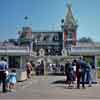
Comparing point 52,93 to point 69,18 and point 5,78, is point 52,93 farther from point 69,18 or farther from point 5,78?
point 69,18

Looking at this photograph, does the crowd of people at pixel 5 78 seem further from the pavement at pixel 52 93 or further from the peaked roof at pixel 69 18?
the peaked roof at pixel 69 18

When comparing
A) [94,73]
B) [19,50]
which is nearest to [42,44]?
[19,50]

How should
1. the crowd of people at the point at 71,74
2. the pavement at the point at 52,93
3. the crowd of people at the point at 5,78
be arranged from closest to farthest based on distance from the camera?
the pavement at the point at 52,93 → the crowd of people at the point at 5,78 → the crowd of people at the point at 71,74

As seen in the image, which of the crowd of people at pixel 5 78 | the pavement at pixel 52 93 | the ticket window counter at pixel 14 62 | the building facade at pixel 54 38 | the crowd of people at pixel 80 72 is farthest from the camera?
the building facade at pixel 54 38

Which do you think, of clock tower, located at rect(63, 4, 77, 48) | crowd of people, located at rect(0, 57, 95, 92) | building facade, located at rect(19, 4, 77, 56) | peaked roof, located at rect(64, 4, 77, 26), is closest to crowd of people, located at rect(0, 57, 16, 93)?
crowd of people, located at rect(0, 57, 95, 92)

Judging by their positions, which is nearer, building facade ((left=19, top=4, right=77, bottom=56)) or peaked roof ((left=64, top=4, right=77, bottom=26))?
building facade ((left=19, top=4, right=77, bottom=56))

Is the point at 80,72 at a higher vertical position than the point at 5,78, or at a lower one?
higher

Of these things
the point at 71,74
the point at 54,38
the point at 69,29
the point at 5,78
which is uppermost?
the point at 69,29

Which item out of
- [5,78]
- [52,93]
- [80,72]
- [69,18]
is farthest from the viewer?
[69,18]

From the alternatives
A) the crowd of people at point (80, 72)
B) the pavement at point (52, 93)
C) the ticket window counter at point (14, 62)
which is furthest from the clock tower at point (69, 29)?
the pavement at point (52, 93)

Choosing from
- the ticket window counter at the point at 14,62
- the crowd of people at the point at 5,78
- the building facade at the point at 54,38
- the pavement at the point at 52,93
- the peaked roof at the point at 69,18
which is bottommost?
the pavement at the point at 52,93

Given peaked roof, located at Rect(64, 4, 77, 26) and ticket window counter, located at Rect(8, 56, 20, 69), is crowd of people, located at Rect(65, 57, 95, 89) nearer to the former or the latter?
ticket window counter, located at Rect(8, 56, 20, 69)

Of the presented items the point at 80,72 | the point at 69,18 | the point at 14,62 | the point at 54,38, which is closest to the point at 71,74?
the point at 80,72

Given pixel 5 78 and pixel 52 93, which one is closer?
pixel 52 93
